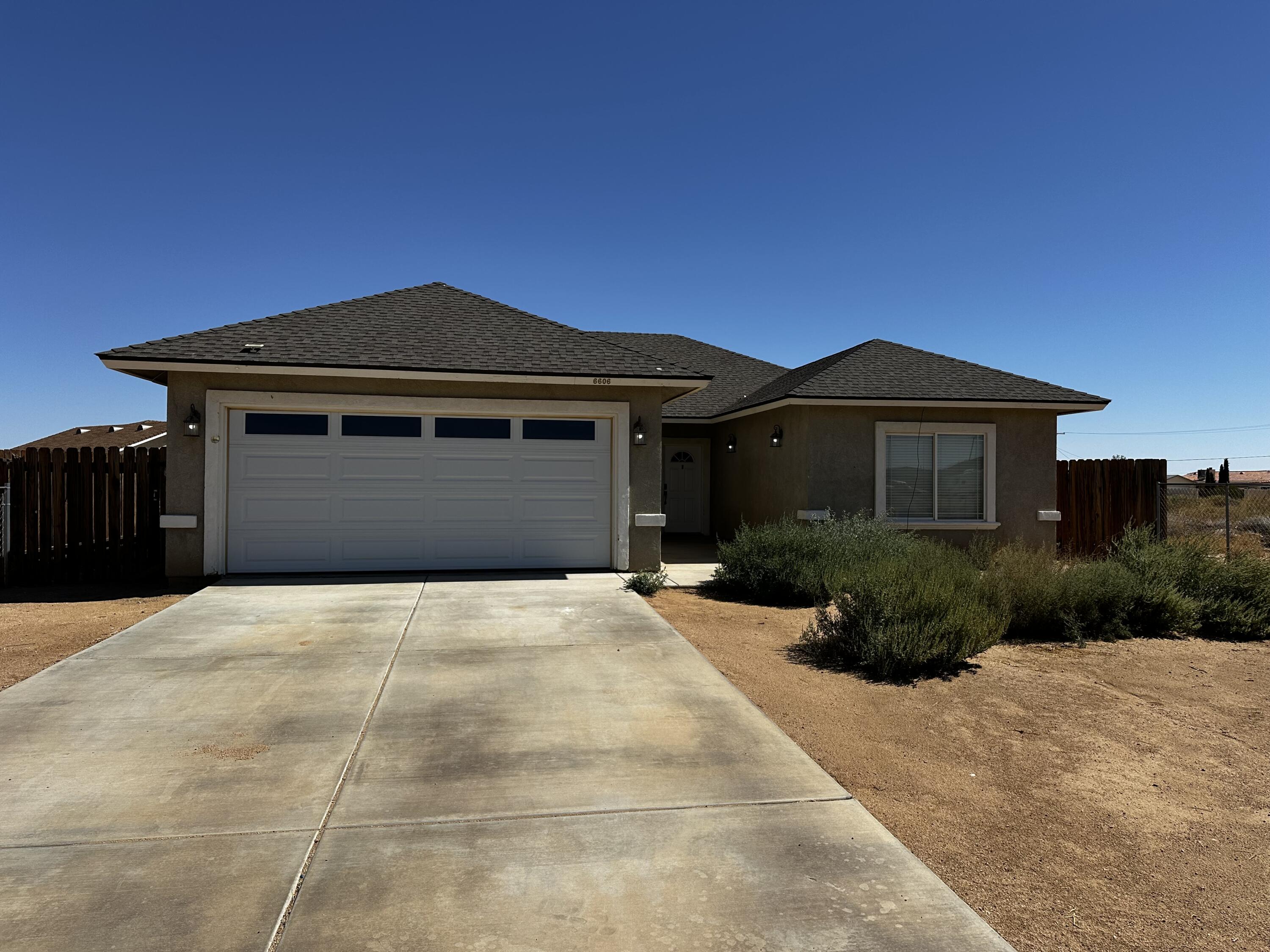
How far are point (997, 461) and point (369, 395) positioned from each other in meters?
10.8

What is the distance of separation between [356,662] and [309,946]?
3.81 m

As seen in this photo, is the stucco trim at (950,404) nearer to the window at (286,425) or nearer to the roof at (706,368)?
the roof at (706,368)

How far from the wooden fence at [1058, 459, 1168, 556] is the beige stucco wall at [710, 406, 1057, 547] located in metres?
0.86

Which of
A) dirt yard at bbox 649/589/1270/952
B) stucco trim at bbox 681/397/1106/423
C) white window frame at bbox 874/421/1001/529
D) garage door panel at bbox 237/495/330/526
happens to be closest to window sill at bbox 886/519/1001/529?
white window frame at bbox 874/421/1001/529

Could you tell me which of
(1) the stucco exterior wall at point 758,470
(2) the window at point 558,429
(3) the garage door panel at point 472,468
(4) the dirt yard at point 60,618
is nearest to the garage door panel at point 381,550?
(3) the garage door panel at point 472,468

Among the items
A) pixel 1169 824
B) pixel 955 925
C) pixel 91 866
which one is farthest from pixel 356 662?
pixel 1169 824

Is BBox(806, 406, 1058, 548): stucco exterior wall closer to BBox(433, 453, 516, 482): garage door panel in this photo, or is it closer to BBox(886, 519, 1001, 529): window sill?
BBox(886, 519, 1001, 529): window sill

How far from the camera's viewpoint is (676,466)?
17.5 meters

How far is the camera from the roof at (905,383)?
12.6 metres

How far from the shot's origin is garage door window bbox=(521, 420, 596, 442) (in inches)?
435

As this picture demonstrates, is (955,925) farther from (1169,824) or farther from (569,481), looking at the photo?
(569,481)

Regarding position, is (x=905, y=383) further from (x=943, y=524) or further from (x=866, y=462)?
(x=943, y=524)

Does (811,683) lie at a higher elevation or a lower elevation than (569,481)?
lower

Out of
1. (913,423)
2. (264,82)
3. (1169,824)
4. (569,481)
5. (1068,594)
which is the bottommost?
(1169,824)
